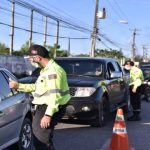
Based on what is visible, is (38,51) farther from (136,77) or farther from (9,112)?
(136,77)

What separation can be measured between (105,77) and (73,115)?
5.45ft

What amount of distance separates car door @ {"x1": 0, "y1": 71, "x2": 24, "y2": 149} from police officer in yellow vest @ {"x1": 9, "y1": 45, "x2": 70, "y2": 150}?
3.75 ft

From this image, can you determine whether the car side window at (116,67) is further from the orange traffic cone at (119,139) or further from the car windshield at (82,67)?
the orange traffic cone at (119,139)

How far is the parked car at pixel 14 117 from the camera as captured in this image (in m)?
6.94

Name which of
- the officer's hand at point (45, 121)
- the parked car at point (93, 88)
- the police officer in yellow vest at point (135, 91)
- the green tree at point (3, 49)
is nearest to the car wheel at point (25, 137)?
the officer's hand at point (45, 121)

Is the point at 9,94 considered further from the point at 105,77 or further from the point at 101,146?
the point at 105,77

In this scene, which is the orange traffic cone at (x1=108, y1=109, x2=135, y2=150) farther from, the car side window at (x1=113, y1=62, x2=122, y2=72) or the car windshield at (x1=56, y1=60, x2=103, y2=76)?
the car side window at (x1=113, y1=62, x2=122, y2=72)

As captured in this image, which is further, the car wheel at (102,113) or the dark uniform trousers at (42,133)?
the car wheel at (102,113)

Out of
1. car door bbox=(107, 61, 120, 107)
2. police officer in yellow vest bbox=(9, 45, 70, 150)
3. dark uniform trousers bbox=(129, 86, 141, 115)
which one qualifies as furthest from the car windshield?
police officer in yellow vest bbox=(9, 45, 70, 150)

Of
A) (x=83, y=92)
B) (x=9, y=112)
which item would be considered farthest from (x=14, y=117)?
(x=83, y=92)

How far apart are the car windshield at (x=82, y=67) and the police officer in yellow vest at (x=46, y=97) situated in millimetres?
6521

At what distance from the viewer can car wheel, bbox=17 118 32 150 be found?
25.9 feet

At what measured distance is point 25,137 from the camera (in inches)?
319

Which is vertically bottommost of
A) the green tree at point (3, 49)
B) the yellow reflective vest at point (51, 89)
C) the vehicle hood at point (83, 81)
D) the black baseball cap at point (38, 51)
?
the vehicle hood at point (83, 81)
